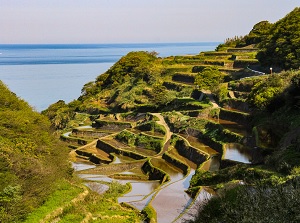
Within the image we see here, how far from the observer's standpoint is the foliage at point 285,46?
153ft

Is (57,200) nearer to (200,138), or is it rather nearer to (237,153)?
(237,153)

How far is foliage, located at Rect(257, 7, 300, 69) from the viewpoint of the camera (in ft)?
153

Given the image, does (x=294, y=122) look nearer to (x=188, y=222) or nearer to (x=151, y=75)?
(x=188, y=222)

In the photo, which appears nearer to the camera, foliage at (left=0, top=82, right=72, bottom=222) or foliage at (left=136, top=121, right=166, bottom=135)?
→ foliage at (left=0, top=82, right=72, bottom=222)

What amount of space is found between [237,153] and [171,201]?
942 centimetres

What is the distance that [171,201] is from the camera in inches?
968

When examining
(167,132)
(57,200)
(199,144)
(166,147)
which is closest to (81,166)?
(166,147)

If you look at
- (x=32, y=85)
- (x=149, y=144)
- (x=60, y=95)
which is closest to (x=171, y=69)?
(x=149, y=144)

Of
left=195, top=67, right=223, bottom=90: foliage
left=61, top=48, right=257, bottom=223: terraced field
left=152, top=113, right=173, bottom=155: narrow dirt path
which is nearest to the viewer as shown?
left=61, top=48, right=257, bottom=223: terraced field

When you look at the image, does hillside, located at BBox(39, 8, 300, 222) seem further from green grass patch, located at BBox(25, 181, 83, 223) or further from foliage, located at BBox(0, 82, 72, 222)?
foliage, located at BBox(0, 82, 72, 222)

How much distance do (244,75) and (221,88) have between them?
6812 mm

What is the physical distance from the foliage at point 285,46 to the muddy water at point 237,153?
17215 millimetres

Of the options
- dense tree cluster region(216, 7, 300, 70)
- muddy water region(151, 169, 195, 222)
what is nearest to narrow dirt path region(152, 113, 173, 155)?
muddy water region(151, 169, 195, 222)

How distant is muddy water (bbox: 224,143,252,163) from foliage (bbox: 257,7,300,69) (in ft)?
56.5
